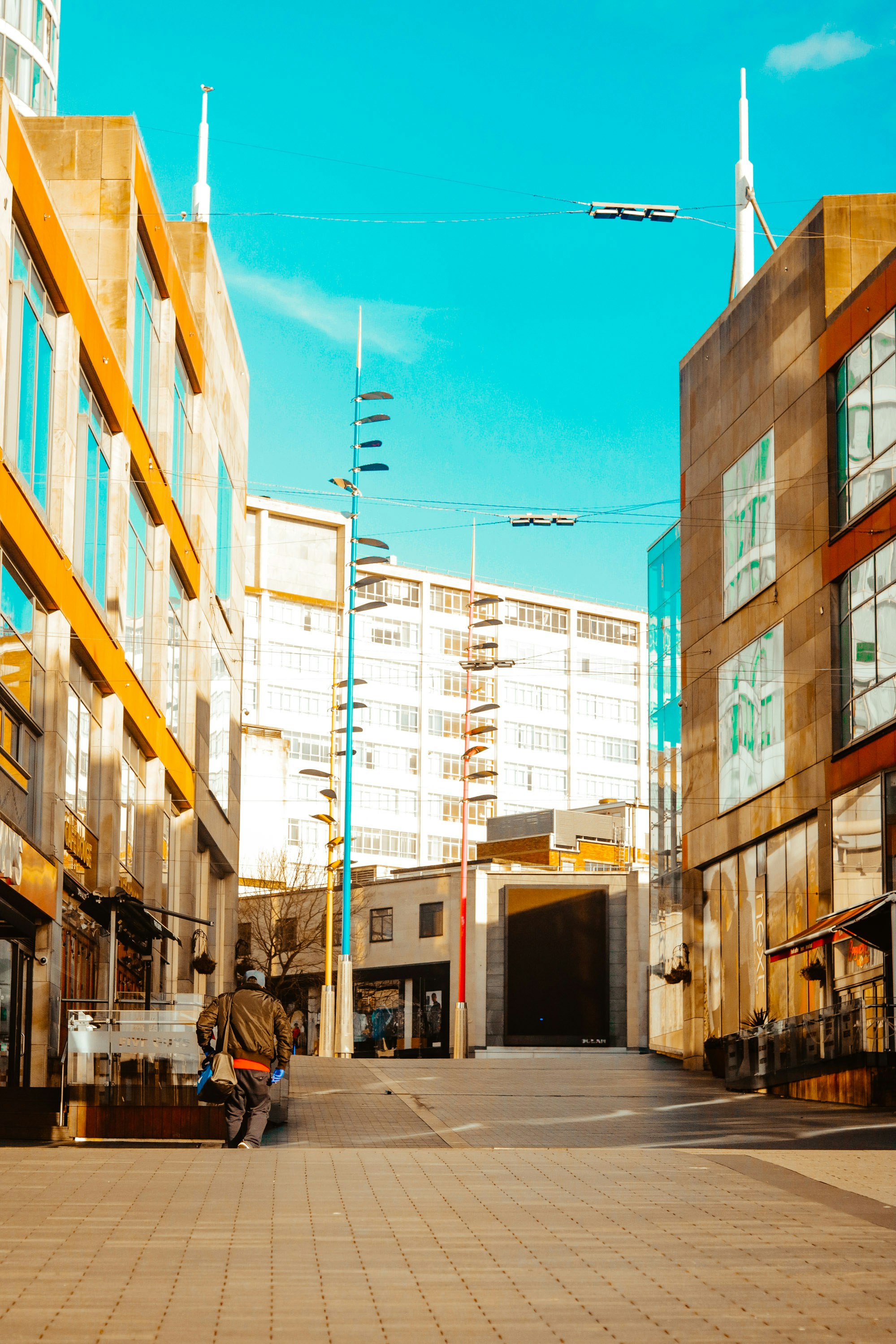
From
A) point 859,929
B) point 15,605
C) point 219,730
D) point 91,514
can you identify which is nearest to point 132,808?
point 91,514

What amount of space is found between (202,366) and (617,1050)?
1276 inches

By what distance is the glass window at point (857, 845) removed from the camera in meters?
30.3

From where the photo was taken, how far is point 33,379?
26641mm

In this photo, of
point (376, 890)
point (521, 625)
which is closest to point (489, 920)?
point (376, 890)

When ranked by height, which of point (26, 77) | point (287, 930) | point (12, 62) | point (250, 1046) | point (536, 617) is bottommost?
point (250, 1046)

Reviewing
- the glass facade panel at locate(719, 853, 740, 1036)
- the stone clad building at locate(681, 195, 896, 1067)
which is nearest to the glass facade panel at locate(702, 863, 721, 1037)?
the stone clad building at locate(681, 195, 896, 1067)

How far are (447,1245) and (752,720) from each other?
29.2 meters

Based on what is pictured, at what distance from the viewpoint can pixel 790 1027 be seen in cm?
2773

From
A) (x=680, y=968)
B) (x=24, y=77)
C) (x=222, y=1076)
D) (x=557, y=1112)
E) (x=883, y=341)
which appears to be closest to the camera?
(x=222, y=1076)

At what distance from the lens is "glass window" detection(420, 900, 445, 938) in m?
70.0

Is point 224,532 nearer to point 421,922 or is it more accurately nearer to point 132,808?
point 132,808

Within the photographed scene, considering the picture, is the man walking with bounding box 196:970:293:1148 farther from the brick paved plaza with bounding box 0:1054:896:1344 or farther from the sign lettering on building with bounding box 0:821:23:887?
the sign lettering on building with bounding box 0:821:23:887

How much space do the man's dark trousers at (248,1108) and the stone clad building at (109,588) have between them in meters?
4.84

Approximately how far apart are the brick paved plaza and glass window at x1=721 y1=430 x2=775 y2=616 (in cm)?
2202
